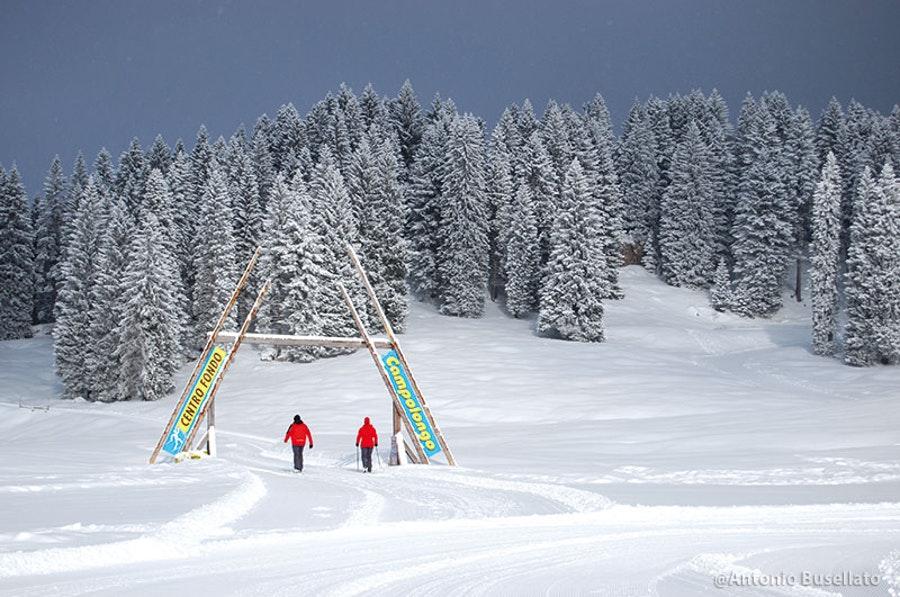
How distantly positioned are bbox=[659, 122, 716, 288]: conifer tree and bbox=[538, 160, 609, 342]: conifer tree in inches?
845

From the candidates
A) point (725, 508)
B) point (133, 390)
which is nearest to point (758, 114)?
point (133, 390)

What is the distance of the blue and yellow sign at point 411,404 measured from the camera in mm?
19609

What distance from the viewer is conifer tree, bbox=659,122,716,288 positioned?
2852 inches

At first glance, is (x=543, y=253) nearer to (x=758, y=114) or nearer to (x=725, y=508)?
(x=758, y=114)

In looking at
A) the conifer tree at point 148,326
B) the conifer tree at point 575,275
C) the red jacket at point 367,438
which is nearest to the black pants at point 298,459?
the red jacket at point 367,438

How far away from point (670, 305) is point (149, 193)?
1705 inches

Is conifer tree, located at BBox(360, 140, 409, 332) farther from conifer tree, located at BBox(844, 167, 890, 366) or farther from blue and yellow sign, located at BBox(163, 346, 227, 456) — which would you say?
blue and yellow sign, located at BBox(163, 346, 227, 456)

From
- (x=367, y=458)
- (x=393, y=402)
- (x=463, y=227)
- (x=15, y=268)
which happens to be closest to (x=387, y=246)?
(x=463, y=227)

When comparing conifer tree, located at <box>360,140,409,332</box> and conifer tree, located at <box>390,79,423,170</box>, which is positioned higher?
conifer tree, located at <box>390,79,423,170</box>

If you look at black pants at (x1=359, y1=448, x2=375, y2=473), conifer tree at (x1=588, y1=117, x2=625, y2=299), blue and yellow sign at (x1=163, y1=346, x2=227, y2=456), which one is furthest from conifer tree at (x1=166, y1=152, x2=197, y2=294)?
black pants at (x1=359, y1=448, x2=375, y2=473)

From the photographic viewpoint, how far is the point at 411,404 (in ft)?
65.3

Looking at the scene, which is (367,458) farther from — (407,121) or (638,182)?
(407,121)

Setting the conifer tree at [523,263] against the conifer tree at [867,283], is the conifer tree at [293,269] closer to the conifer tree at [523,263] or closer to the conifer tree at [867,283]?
the conifer tree at [523,263]

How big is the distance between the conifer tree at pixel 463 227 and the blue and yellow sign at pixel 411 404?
40.8 meters
